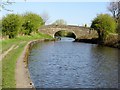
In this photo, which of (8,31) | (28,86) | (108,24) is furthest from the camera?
(108,24)

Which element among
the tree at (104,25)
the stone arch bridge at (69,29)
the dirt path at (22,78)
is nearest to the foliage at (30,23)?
the stone arch bridge at (69,29)

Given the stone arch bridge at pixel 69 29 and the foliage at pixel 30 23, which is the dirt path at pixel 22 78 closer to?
the foliage at pixel 30 23

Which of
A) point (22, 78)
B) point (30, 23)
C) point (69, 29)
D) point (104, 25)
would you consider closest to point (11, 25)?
point (104, 25)

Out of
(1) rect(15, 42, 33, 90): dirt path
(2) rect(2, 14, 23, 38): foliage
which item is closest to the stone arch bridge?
(2) rect(2, 14, 23, 38): foliage

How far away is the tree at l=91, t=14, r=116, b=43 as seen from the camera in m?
69.7

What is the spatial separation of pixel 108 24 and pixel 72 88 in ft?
172

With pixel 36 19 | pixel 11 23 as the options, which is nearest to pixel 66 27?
pixel 36 19

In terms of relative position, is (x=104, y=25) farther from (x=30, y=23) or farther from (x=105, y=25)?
(x=30, y=23)

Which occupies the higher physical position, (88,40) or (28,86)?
(28,86)

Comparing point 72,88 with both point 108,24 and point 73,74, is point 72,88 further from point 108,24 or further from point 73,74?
point 108,24

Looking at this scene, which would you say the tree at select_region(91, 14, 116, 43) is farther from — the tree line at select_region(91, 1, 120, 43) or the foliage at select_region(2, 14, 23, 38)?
the foliage at select_region(2, 14, 23, 38)

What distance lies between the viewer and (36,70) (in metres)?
26.1

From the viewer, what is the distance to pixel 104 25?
233 ft

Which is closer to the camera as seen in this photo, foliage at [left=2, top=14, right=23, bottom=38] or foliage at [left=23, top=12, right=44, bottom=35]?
foliage at [left=2, top=14, right=23, bottom=38]
